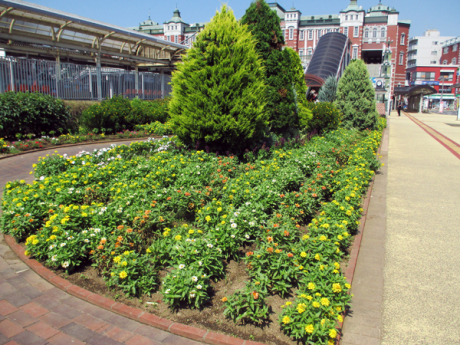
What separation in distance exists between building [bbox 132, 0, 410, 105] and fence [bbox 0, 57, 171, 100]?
A: 148ft

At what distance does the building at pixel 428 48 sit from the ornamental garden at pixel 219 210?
3984 inches

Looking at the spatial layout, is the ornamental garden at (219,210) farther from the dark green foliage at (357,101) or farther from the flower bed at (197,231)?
the dark green foliage at (357,101)

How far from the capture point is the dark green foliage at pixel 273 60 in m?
8.87

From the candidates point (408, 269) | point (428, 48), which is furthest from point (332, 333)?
point (428, 48)

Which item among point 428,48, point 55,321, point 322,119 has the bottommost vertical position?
point 55,321

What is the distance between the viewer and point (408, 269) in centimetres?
391

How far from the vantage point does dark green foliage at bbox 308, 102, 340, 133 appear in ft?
40.7

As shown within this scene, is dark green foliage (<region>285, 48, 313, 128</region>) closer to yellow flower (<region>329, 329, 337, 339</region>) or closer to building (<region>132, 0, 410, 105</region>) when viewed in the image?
yellow flower (<region>329, 329, 337, 339</region>)

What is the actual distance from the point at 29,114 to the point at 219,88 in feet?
20.9

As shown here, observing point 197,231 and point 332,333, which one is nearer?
point 332,333

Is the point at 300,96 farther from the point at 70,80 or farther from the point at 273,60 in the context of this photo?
the point at 70,80

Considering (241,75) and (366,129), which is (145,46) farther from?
(241,75)

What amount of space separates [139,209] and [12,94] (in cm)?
811

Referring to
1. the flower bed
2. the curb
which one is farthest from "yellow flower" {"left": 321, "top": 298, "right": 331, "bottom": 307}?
the curb
